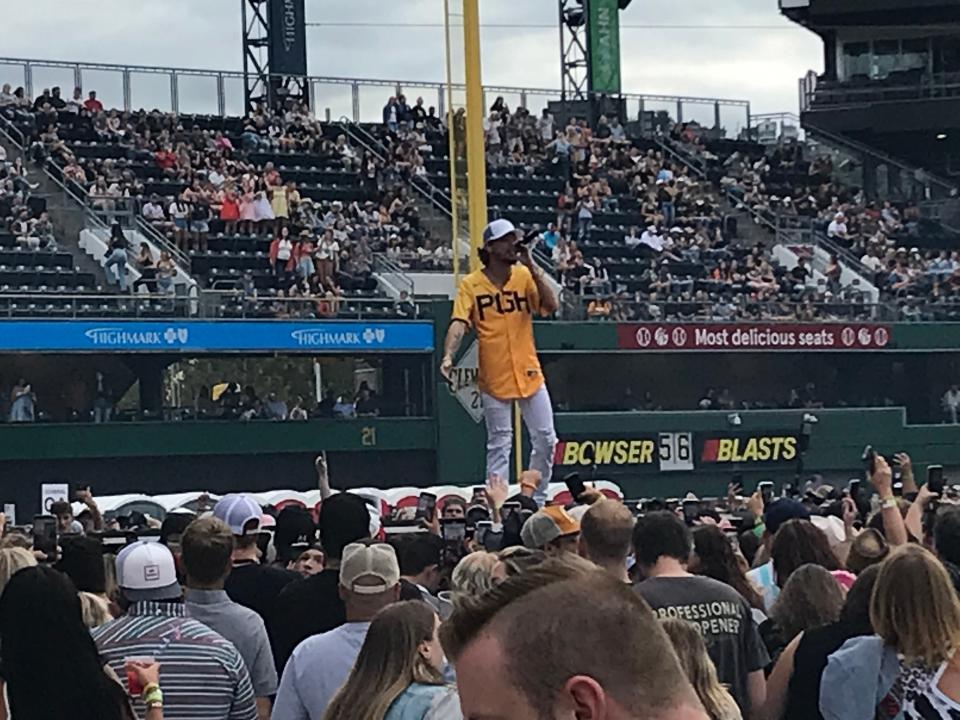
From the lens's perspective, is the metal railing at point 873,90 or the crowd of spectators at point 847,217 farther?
the metal railing at point 873,90

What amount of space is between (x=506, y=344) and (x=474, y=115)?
18.3ft

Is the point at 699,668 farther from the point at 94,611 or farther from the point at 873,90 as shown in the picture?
the point at 873,90

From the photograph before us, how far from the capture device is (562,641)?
229 centimetres

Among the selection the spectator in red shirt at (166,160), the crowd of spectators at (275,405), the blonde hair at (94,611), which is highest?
the spectator in red shirt at (166,160)

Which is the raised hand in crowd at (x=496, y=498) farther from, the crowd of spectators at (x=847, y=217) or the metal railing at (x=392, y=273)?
the crowd of spectators at (x=847, y=217)

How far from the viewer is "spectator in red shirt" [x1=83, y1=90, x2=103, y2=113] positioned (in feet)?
108

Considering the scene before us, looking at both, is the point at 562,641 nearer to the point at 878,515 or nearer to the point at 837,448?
the point at 878,515

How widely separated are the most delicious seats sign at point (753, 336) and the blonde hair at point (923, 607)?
25.7m

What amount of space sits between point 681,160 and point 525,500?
30.0 metres

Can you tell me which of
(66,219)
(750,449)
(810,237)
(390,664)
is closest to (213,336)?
(66,219)

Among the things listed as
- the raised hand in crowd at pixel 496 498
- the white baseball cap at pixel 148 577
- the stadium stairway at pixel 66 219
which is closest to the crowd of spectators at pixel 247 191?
the stadium stairway at pixel 66 219

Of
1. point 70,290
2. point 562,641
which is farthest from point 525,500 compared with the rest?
point 70,290

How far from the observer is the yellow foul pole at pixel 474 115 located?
16.4 metres

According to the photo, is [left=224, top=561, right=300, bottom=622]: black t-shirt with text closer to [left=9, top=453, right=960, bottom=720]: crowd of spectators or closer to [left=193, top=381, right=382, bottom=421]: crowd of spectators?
[left=9, top=453, right=960, bottom=720]: crowd of spectators
